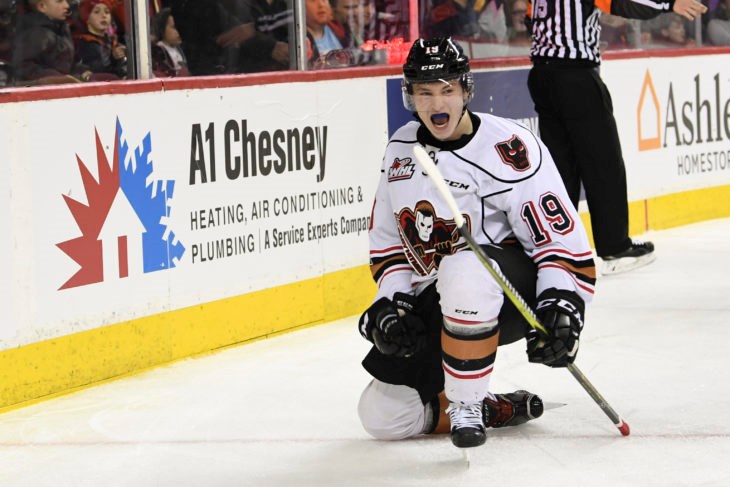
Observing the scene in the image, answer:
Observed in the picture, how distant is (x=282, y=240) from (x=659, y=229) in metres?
2.77

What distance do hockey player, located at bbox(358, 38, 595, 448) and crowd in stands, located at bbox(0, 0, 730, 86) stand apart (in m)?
1.27

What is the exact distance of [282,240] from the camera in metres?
4.82

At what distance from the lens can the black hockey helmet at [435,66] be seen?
3146 millimetres

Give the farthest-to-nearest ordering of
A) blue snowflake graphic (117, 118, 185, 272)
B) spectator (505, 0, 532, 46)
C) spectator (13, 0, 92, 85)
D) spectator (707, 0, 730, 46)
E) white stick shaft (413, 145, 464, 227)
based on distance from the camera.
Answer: spectator (707, 0, 730, 46), spectator (505, 0, 532, 46), blue snowflake graphic (117, 118, 185, 272), spectator (13, 0, 92, 85), white stick shaft (413, 145, 464, 227)

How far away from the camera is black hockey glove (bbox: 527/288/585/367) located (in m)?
3.03

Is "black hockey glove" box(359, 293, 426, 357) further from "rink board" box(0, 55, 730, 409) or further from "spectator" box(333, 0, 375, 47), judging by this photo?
"spectator" box(333, 0, 375, 47)

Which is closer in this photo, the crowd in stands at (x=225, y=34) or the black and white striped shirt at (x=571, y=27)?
the crowd in stands at (x=225, y=34)

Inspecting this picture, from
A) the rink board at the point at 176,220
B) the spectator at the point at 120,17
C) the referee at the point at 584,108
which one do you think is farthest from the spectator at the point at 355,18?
the spectator at the point at 120,17

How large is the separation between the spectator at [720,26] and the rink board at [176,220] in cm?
272

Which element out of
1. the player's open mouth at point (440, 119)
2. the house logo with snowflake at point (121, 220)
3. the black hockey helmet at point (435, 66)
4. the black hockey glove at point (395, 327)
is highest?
the black hockey helmet at point (435, 66)

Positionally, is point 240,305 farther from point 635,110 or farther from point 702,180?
point 702,180

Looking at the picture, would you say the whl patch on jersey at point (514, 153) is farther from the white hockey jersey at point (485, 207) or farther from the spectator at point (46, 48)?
the spectator at point (46, 48)

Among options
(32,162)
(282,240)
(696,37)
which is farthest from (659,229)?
(32,162)

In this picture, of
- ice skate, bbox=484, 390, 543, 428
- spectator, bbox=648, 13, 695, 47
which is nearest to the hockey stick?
ice skate, bbox=484, 390, 543, 428
